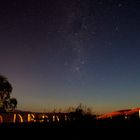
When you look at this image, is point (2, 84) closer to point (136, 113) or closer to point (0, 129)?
point (136, 113)

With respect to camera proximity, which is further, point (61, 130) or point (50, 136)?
point (61, 130)

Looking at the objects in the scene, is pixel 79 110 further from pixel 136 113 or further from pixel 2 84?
pixel 2 84

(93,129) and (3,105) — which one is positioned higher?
(3,105)

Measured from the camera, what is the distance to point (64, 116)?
20.2 m

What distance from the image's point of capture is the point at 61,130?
9602 mm

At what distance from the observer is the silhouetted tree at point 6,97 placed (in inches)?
1288

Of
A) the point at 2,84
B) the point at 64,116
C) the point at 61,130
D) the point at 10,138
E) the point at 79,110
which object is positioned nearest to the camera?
the point at 10,138

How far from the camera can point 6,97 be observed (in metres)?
33.3

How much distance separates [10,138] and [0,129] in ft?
1.78

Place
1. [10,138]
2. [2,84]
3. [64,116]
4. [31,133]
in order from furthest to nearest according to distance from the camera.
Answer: [2,84] → [64,116] → [31,133] → [10,138]

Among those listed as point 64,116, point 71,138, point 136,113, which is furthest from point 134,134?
point 64,116

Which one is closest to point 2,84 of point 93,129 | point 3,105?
point 3,105

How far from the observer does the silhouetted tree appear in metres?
32.7

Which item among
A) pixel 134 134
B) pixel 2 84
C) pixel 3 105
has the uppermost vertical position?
pixel 2 84
